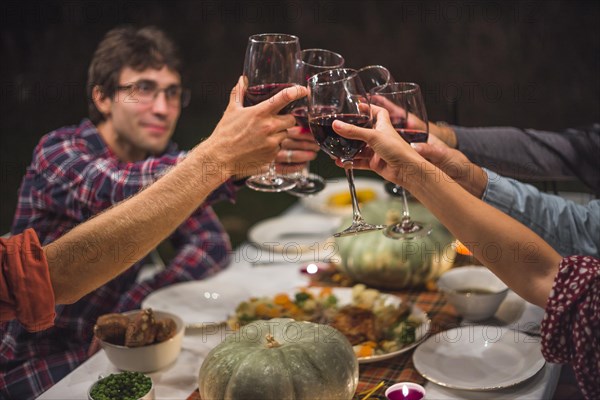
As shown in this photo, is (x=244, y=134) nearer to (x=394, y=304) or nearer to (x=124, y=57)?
(x=394, y=304)

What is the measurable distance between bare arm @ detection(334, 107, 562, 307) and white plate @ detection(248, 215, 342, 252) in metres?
1.16

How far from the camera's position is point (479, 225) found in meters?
1.54

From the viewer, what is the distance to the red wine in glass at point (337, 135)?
5.29ft

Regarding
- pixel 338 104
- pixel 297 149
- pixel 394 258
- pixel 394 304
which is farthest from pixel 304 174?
pixel 338 104

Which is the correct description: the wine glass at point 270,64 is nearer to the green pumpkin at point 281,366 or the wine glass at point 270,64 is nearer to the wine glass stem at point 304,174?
the wine glass stem at point 304,174

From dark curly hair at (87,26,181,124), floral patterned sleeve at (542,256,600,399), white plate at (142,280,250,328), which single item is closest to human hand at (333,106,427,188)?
floral patterned sleeve at (542,256,600,399)

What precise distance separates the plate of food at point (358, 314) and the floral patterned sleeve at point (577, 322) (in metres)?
0.50

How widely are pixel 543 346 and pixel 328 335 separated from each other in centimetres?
47

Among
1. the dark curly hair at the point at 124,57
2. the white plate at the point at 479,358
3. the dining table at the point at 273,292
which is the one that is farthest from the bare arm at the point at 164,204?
the dark curly hair at the point at 124,57

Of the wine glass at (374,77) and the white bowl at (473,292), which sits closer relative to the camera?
the wine glass at (374,77)

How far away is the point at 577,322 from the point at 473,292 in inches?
29.0

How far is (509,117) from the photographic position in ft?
18.4

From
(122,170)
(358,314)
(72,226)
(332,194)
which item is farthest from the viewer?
(332,194)

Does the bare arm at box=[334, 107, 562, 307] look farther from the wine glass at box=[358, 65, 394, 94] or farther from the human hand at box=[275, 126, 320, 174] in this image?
the human hand at box=[275, 126, 320, 174]
